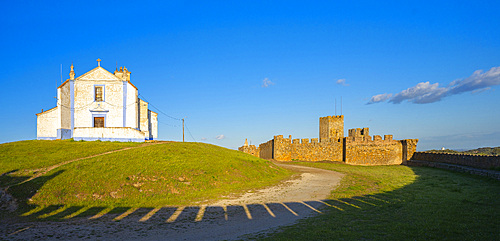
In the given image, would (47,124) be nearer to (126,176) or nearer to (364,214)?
(126,176)

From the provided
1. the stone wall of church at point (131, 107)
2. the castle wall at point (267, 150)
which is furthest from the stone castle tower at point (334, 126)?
the stone wall of church at point (131, 107)

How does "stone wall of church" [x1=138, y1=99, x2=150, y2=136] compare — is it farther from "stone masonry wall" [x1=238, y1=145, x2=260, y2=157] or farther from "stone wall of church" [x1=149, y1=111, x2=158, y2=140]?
"stone masonry wall" [x1=238, y1=145, x2=260, y2=157]

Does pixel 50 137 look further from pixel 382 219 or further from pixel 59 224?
pixel 382 219

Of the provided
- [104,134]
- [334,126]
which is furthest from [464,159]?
[104,134]

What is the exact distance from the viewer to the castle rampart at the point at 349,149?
1609 inches

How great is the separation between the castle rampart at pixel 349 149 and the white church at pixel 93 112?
1860 centimetres

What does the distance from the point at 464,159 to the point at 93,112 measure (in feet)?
128

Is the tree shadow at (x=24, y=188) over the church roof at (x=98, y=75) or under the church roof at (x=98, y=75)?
under

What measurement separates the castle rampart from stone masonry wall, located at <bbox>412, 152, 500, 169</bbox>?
209 centimetres

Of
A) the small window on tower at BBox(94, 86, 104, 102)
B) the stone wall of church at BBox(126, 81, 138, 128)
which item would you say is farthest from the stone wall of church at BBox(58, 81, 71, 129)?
the stone wall of church at BBox(126, 81, 138, 128)

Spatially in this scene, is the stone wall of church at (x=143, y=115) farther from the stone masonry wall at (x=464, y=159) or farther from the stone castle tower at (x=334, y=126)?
the stone masonry wall at (x=464, y=159)

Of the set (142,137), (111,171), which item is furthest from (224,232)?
(142,137)

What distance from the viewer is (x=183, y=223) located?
436 inches

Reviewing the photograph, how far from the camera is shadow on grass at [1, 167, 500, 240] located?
8242 millimetres
